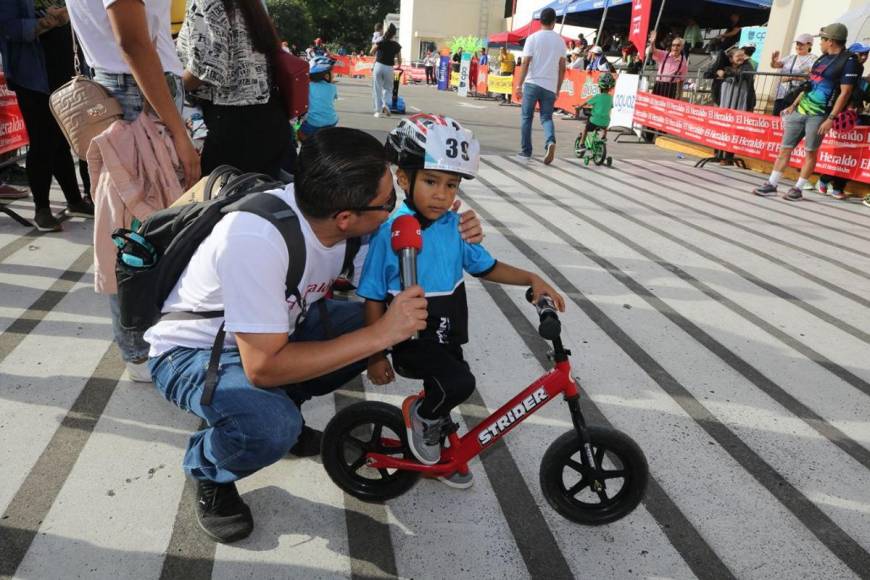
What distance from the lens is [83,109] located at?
2742 millimetres

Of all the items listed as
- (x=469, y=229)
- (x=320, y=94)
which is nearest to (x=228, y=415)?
(x=469, y=229)

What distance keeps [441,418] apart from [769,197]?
8116 millimetres

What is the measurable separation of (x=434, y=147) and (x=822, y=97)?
7.97m

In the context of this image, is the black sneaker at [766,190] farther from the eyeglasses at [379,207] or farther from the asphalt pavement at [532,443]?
the eyeglasses at [379,207]

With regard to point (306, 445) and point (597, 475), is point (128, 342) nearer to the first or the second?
point (306, 445)

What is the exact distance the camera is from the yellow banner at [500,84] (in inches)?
1001

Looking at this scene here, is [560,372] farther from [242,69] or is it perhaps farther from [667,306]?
[667,306]

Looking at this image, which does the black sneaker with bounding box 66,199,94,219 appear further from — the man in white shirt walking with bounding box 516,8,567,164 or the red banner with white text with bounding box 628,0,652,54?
the red banner with white text with bounding box 628,0,652,54


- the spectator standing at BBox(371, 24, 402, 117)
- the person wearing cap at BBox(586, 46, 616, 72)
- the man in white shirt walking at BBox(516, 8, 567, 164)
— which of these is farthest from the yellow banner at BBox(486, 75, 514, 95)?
the man in white shirt walking at BBox(516, 8, 567, 164)

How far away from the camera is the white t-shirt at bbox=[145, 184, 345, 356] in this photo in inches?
71.8

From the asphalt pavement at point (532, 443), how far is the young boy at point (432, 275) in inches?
18.5

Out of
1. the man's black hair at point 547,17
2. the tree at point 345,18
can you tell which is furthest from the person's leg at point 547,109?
the tree at point 345,18

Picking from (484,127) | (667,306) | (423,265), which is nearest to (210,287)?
(423,265)

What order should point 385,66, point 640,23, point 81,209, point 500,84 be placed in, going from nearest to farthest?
point 81,209
point 385,66
point 640,23
point 500,84
